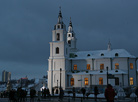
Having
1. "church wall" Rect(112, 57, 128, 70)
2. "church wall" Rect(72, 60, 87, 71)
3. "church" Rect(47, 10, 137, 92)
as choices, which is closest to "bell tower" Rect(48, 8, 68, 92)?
"church" Rect(47, 10, 137, 92)

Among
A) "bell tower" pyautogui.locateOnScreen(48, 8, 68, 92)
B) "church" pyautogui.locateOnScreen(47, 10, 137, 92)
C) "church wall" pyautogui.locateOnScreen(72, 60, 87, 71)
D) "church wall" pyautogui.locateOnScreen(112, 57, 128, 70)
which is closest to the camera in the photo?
"church" pyautogui.locateOnScreen(47, 10, 137, 92)

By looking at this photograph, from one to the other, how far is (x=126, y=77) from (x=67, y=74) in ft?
52.9

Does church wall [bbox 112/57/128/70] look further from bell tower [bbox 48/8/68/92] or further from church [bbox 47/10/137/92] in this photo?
bell tower [bbox 48/8/68/92]

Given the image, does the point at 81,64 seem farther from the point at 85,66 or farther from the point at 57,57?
the point at 57,57

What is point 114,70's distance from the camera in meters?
60.3

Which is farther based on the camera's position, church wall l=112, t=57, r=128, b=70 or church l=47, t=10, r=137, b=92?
church wall l=112, t=57, r=128, b=70

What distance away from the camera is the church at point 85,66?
197 ft

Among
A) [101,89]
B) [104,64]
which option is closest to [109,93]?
[101,89]

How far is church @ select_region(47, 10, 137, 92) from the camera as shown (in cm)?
5991

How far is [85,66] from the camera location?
6456 centimetres

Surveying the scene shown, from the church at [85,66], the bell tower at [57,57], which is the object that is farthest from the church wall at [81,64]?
the bell tower at [57,57]

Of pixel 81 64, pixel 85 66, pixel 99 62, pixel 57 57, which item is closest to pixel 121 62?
pixel 99 62

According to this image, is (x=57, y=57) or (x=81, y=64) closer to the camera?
(x=57, y=57)

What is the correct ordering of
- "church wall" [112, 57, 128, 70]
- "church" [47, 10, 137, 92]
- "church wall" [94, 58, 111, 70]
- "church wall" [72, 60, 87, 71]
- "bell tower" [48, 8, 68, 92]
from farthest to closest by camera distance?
"church wall" [72, 60, 87, 71]
"church wall" [94, 58, 111, 70]
"bell tower" [48, 8, 68, 92]
"church wall" [112, 57, 128, 70]
"church" [47, 10, 137, 92]
